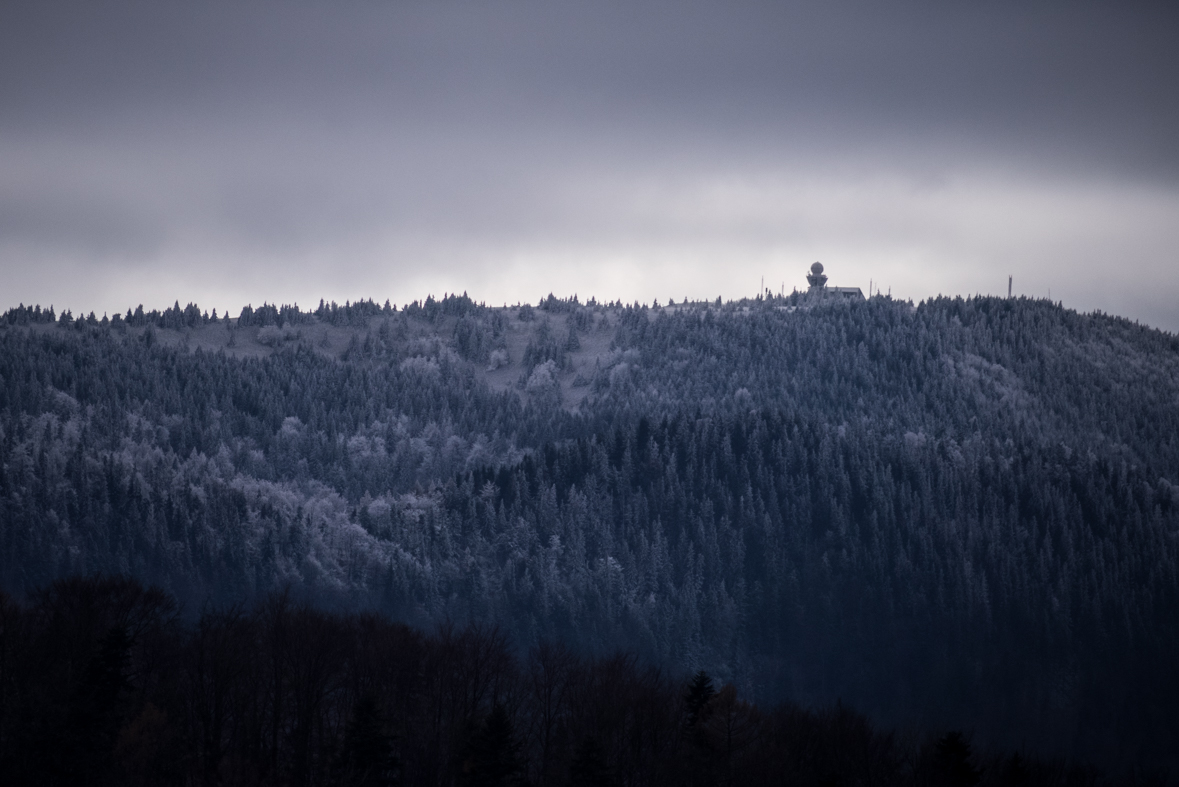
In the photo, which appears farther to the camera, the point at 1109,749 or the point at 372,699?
the point at 1109,749

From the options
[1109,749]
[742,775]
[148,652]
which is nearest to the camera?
[742,775]

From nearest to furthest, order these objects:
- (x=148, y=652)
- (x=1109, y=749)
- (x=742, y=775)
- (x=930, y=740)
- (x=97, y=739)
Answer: (x=97, y=739)
(x=742, y=775)
(x=148, y=652)
(x=930, y=740)
(x=1109, y=749)

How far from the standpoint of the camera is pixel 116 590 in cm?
10012

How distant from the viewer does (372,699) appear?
83438 millimetres

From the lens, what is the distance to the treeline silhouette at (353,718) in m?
80.5

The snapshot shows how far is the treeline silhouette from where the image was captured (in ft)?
264

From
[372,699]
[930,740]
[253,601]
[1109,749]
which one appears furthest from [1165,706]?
[372,699]

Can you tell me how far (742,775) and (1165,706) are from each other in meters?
126

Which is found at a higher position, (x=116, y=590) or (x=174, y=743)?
(x=116, y=590)

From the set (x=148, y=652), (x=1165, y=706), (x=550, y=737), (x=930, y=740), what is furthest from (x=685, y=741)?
(x=1165, y=706)

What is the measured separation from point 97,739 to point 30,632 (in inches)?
576

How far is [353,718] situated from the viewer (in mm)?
92438

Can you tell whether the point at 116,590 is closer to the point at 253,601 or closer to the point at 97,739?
the point at 97,739

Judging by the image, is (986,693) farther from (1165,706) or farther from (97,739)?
(97,739)
